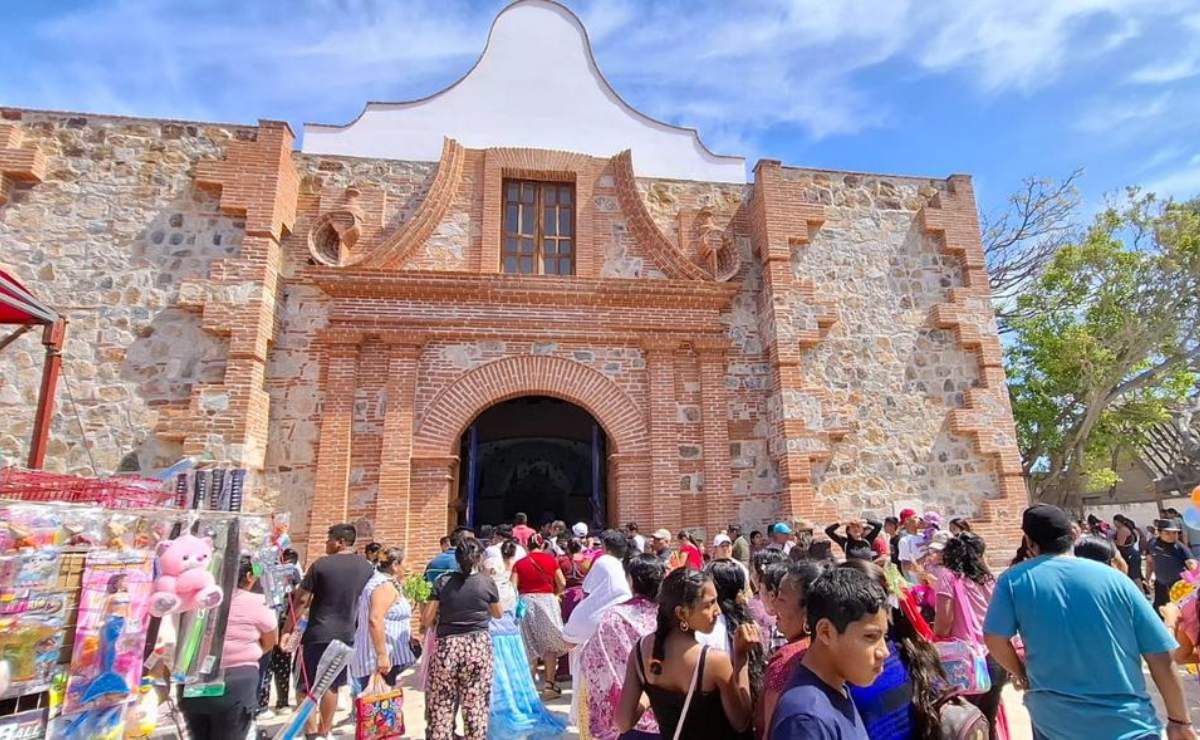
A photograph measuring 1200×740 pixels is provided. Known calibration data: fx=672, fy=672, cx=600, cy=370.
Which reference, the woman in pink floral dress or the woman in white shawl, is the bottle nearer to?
the woman in white shawl

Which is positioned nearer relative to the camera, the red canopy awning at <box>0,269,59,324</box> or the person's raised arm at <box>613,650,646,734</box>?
the person's raised arm at <box>613,650,646,734</box>

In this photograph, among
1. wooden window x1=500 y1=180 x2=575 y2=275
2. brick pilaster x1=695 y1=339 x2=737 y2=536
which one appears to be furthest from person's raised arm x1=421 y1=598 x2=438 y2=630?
Result: wooden window x1=500 y1=180 x2=575 y2=275

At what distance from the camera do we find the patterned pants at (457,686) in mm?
4414

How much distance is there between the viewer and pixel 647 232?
10.4 metres

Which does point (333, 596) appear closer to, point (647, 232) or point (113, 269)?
point (113, 269)

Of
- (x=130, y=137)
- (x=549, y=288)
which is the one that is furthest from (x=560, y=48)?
(x=130, y=137)

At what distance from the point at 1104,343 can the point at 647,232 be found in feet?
34.9

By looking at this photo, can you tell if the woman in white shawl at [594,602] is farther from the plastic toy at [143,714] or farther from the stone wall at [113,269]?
the stone wall at [113,269]

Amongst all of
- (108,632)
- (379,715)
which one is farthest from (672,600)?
(379,715)

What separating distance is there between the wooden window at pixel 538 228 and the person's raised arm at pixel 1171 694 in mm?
8496

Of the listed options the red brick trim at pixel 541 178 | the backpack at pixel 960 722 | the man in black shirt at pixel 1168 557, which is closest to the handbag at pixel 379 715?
the backpack at pixel 960 722

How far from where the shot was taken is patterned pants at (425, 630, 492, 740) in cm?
441

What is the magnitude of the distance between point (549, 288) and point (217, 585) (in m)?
6.68

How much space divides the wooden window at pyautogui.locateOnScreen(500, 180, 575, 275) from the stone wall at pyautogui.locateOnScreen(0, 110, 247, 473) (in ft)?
12.5
